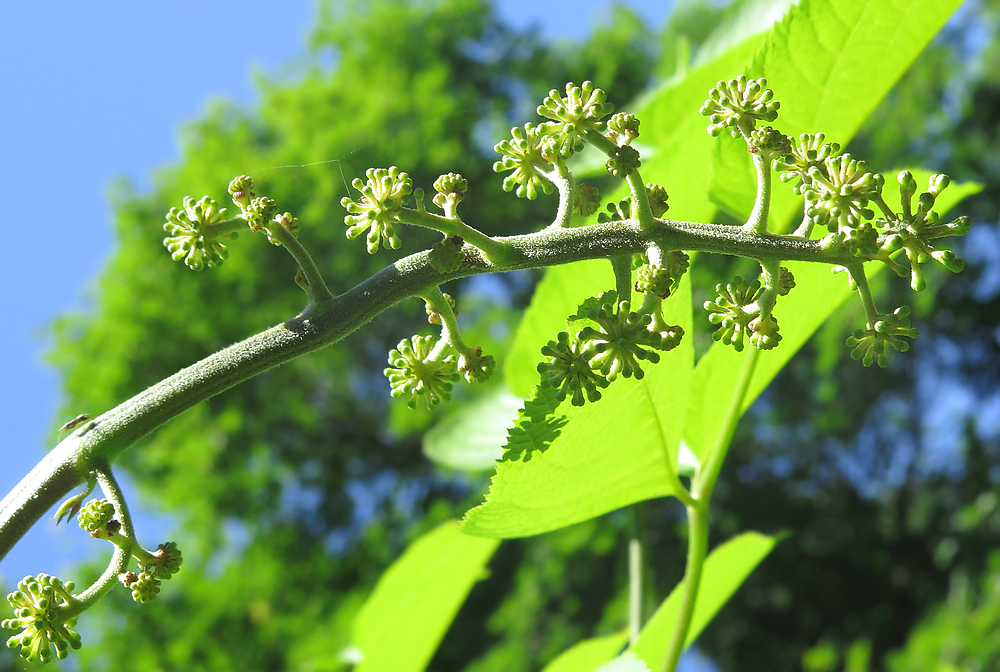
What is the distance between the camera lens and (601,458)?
898 mm

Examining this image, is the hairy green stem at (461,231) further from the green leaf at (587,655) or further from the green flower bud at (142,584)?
the green leaf at (587,655)

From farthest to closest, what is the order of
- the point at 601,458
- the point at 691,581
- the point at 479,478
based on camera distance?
1. the point at 479,478
2. the point at 691,581
3. the point at 601,458

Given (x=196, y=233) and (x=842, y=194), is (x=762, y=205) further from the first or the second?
(x=196, y=233)

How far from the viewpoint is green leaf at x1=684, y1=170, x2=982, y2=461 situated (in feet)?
3.32

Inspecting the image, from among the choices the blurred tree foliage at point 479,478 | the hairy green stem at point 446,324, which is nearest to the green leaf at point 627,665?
→ the hairy green stem at point 446,324

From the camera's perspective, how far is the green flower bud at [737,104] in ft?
2.52

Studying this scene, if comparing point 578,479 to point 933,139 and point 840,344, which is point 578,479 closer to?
point 840,344

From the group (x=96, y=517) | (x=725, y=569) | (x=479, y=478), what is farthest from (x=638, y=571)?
(x=479, y=478)

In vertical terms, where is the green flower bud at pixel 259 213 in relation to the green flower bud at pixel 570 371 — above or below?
above

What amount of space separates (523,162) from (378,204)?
19 cm

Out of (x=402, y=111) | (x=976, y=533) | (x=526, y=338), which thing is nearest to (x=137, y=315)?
(x=402, y=111)

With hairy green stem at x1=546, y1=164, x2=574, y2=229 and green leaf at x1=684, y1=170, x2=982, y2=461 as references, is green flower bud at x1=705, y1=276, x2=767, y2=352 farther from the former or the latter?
Answer: green leaf at x1=684, y1=170, x2=982, y2=461

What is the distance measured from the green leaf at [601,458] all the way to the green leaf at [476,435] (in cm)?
77

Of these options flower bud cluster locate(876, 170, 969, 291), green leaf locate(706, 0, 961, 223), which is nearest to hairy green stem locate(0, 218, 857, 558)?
flower bud cluster locate(876, 170, 969, 291)
